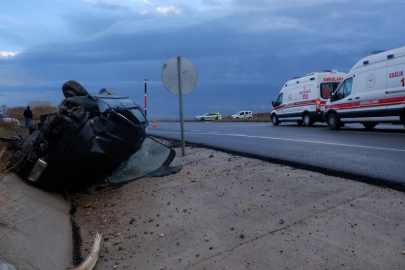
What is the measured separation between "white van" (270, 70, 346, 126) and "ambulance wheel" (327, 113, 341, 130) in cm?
291

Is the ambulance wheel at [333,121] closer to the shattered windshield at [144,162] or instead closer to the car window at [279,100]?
the car window at [279,100]

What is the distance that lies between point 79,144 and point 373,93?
12.6 m

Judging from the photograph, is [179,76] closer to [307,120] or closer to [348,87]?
[348,87]

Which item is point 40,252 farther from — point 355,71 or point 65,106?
point 355,71

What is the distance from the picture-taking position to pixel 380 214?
4.93m

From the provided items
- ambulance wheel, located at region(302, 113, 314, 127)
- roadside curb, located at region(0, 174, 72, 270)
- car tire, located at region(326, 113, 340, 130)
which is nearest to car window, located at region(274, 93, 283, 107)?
ambulance wheel, located at region(302, 113, 314, 127)

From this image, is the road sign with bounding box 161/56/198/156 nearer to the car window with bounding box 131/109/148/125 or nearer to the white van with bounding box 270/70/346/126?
the car window with bounding box 131/109/148/125

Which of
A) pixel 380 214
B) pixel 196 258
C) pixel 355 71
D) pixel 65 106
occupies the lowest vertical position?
pixel 196 258

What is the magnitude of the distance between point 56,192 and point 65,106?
59.6 inches

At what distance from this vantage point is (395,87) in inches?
584

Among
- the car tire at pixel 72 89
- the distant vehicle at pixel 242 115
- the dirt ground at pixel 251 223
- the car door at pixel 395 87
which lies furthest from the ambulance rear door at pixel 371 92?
the distant vehicle at pixel 242 115

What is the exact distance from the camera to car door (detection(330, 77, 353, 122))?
1766cm

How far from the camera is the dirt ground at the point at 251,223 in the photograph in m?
4.31

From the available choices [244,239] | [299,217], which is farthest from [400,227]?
[244,239]
